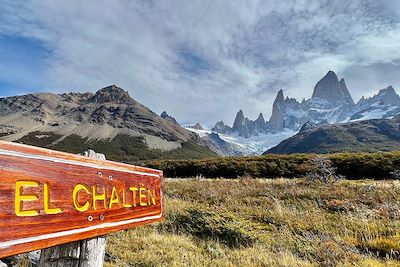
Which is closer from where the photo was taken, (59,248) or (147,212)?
(59,248)

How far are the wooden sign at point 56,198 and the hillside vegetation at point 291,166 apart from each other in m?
29.2

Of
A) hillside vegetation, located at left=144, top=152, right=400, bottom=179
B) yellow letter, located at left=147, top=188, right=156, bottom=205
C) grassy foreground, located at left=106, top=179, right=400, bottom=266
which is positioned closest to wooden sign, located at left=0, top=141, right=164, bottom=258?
yellow letter, located at left=147, top=188, right=156, bottom=205

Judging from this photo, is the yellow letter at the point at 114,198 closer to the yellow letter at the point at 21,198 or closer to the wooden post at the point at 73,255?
the wooden post at the point at 73,255

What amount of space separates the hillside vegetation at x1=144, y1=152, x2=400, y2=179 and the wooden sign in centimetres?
2921

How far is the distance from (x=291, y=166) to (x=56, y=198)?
3892 centimetres

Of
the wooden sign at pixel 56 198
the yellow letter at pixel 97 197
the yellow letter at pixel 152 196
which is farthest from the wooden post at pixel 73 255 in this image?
the yellow letter at pixel 152 196

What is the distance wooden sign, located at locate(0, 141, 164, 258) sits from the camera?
177cm

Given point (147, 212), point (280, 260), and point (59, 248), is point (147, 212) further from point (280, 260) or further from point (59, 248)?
point (280, 260)

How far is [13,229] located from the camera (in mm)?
1758

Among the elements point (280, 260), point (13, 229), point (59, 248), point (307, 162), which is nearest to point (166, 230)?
→ point (280, 260)

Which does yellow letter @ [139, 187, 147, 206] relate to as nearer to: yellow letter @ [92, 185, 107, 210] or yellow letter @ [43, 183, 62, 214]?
yellow letter @ [92, 185, 107, 210]

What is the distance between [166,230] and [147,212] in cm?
620

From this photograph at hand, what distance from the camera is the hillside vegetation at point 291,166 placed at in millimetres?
34375

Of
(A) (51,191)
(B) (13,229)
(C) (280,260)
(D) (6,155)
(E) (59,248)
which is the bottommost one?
(C) (280,260)
